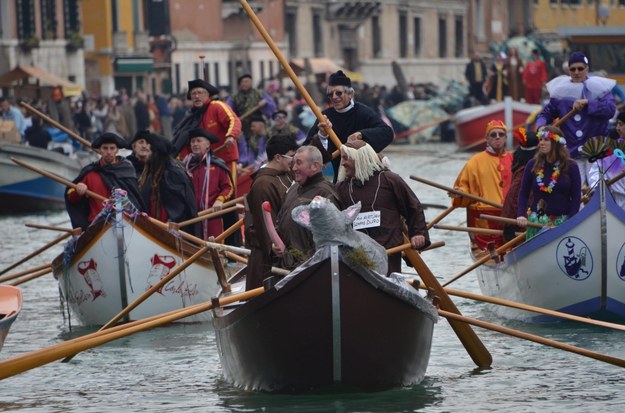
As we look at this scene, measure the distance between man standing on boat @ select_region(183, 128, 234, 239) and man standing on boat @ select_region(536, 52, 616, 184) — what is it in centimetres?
294

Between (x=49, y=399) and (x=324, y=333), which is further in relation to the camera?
(x=49, y=399)

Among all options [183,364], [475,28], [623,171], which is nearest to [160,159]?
[183,364]

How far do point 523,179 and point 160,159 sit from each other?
335cm

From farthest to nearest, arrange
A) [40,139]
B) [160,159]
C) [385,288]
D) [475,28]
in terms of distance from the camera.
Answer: [475,28]
[40,139]
[160,159]
[385,288]

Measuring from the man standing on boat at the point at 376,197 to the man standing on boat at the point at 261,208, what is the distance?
561 mm

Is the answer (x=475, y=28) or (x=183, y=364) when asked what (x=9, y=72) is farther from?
(x=475, y=28)

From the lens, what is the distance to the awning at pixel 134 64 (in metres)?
53.7

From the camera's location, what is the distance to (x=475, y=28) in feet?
279

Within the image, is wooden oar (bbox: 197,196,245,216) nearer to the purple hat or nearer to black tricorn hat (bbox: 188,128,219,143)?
black tricorn hat (bbox: 188,128,219,143)

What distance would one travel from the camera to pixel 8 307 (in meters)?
14.3

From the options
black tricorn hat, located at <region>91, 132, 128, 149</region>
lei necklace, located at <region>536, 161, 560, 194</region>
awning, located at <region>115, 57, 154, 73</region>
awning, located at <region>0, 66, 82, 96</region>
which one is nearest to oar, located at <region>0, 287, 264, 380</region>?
lei necklace, located at <region>536, 161, 560, 194</region>

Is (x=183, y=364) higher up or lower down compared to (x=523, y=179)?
lower down

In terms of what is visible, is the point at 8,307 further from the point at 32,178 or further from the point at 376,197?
the point at 32,178

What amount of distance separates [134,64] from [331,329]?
142ft
